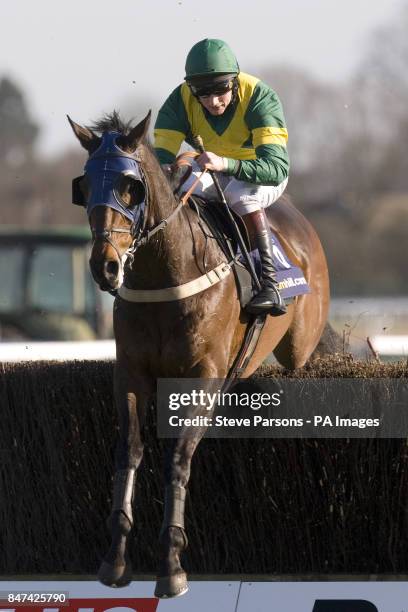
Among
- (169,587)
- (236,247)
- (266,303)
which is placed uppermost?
(236,247)

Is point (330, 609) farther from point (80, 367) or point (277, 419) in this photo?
point (80, 367)

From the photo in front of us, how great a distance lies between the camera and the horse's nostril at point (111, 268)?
469 centimetres

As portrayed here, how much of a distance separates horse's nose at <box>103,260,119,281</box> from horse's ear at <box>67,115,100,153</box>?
0.58m

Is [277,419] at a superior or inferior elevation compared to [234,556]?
superior

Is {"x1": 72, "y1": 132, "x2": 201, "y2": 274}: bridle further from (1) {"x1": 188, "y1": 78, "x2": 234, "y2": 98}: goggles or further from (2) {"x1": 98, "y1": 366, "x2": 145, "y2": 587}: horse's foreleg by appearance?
(1) {"x1": 188, "y1": 78, "x2": 234, "y2": 98}: goggles

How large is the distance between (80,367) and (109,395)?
244 millimetres

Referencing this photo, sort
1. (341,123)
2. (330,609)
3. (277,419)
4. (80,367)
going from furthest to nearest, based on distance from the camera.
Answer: (341,123)
(80,367)
(277,419)
(330,609)

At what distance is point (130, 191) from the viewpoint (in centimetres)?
496

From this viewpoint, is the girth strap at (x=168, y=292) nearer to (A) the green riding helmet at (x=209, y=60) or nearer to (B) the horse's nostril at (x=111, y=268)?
(B) the horse's nostril at (x=111, y=268)

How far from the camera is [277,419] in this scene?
5.52 meters

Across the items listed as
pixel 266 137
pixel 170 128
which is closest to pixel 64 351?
pixel 170 128

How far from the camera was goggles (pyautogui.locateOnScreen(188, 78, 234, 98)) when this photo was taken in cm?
568

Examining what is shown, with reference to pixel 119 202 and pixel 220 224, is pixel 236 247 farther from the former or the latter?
pixel 119 202


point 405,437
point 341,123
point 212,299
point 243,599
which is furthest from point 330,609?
point 341,123
